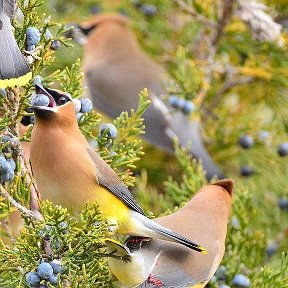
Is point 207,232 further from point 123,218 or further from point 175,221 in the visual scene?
point 123,218

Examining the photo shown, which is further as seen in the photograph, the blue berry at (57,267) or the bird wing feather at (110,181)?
the bird wing feather at (110,181)

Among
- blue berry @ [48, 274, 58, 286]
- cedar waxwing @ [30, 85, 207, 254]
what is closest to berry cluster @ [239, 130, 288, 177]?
cedar waxwing @ [30, 85, 207, 254]

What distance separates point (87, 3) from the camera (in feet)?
18.1

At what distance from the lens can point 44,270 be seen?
2.33 metres

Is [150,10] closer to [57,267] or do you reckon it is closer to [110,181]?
[110,181]

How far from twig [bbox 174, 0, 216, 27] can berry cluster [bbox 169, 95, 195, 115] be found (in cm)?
51

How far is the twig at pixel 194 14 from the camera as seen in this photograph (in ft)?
14.8

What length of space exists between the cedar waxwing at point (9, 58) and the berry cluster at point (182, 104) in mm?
1552

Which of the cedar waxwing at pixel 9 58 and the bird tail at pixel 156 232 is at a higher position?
the cedar waxwing at pixel 9 58

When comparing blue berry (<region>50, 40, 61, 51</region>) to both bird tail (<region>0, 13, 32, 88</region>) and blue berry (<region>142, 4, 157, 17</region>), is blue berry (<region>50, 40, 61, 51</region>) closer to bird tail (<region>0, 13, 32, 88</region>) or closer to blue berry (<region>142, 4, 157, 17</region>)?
bird tail (<region>0, 13, 32, 88</region>)

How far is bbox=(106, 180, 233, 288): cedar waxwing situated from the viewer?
2.64 m

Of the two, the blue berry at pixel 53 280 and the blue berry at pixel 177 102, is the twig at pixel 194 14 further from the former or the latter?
the blue berry at pixel 53 280

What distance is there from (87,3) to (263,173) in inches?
67.2

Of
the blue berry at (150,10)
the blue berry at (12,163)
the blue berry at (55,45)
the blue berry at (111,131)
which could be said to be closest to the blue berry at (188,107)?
the blue berry at (150,10)
